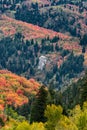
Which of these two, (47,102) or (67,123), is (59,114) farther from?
(47,102)

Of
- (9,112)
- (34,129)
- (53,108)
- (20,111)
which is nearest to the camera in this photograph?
(34,129)

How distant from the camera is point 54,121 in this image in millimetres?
53375

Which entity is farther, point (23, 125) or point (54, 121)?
point (54, 121)

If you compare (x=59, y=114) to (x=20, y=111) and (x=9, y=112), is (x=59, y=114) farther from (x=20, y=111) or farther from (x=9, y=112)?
(x=20, y=111)

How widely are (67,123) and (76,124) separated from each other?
1186 millimetres

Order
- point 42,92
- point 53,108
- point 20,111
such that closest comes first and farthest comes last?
1. point 53,108
2. point 42,92
3. point 20,111

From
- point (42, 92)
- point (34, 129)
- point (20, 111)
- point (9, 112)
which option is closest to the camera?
point (34, 129)

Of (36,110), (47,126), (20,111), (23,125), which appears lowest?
(20,111)

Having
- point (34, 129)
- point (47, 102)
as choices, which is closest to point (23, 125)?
point (34, 129)

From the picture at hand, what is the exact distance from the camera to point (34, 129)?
158 feet

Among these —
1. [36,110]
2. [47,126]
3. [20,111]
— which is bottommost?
[20,111]

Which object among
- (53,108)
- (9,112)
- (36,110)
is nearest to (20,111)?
(9,112)

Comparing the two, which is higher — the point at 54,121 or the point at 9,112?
the point at 54,121

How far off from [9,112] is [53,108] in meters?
115
